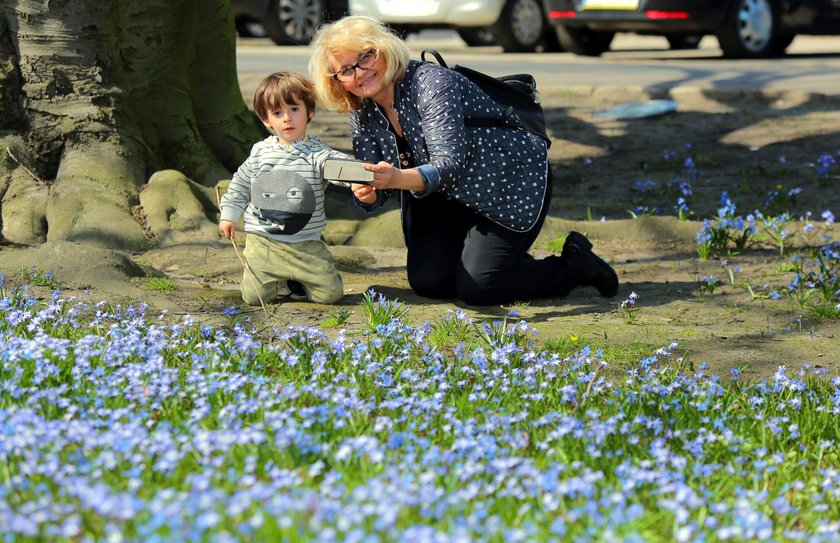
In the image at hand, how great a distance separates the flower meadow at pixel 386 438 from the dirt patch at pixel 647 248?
0.39 m

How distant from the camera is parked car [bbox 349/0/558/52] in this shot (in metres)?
15.3

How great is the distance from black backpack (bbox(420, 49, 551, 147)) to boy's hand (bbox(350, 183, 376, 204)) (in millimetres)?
623

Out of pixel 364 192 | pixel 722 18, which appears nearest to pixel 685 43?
pixel 722 18

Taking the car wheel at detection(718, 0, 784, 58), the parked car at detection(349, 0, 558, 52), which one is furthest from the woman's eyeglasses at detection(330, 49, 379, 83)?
the parked car at detection(349, 0, 558, 52)

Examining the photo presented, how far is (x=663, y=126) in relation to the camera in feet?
33.3

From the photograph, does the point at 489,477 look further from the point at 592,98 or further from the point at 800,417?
the point at 592,98

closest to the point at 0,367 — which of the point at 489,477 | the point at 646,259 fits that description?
the point at 489,477

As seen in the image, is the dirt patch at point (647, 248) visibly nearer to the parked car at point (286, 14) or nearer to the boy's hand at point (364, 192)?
the boy's hand at point (364, 192)

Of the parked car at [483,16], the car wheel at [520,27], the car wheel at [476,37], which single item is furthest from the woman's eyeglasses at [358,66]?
the car wheel at [476,37]

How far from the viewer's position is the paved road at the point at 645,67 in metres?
11.9

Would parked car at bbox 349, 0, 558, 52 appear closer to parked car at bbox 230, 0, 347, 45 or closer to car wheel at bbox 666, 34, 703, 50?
parked car at bbox 230, 0, 347, 45

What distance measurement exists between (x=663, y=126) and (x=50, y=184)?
5407 millimetres

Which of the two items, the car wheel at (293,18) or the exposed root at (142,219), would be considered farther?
the car wheel at (293,18)

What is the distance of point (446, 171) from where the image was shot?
5.02m
